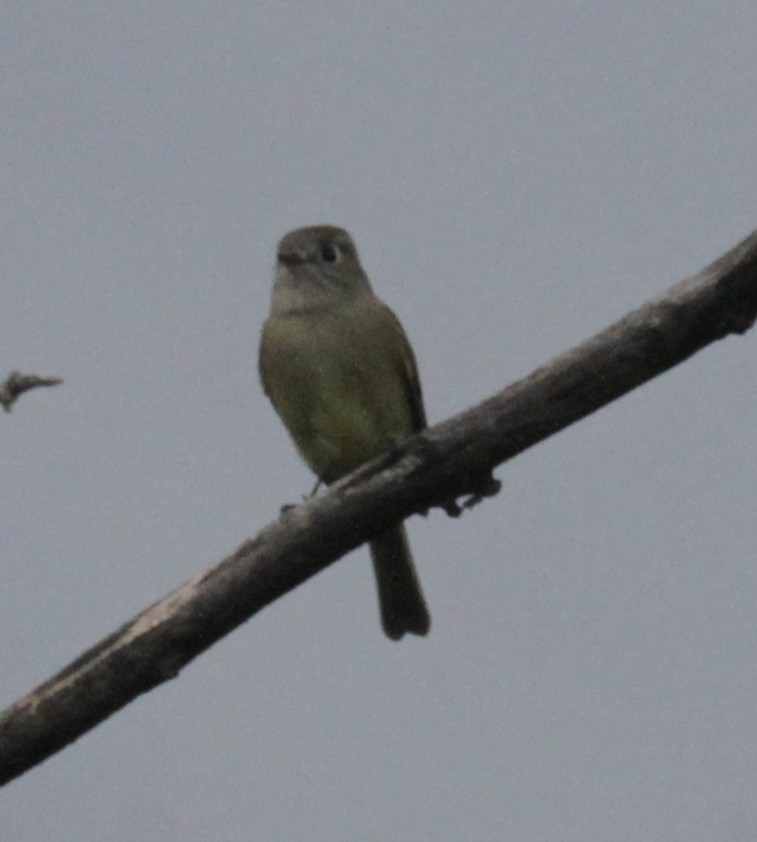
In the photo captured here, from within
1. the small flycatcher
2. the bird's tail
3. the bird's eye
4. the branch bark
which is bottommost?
the branch bark

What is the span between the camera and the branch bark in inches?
215

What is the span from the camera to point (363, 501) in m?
5.66

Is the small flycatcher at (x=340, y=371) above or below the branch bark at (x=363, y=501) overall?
above

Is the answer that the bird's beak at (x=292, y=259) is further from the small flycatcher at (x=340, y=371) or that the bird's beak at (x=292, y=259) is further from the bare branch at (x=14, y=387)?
the bare branch at (x=14, y=387)

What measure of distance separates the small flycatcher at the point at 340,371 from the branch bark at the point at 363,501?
8.34ft

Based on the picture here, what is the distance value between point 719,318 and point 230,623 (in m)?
1.70

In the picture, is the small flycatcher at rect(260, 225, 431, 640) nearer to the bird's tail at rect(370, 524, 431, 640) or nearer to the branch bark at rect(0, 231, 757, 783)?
the bird's tail at rect(370, 524, 431, 640)

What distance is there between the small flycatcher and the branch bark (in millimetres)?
2541

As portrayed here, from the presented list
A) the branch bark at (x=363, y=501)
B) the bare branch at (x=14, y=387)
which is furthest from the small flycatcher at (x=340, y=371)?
the bare branch at (x=14, y=387)

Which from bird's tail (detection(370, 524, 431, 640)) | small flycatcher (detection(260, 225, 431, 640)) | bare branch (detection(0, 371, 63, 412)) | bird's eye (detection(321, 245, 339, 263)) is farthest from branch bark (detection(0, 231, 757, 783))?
bird's eye (detection(321, 245, 339, 263))

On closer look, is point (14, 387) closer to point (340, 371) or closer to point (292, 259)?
point (340, 371)

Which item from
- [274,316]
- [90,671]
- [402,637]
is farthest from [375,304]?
[90,671]

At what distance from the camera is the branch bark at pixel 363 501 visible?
5.45 m

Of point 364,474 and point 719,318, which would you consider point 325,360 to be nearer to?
point 364,474
